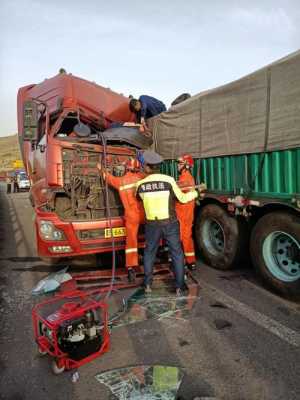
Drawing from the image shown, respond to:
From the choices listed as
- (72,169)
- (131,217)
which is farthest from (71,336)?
(72,169)

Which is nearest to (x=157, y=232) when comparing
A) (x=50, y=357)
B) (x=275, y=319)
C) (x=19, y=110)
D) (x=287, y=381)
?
(x=275, y=319)

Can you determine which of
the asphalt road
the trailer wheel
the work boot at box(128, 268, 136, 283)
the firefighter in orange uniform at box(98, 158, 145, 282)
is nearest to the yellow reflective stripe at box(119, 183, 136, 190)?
the firefighter in orange uniform at box(98, 158, 145, 282)

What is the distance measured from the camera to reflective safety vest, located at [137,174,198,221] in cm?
416

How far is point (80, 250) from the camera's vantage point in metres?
→ 4.59

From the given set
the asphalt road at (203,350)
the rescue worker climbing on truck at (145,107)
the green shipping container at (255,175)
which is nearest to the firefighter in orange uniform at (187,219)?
the green shipping container at (255,175)

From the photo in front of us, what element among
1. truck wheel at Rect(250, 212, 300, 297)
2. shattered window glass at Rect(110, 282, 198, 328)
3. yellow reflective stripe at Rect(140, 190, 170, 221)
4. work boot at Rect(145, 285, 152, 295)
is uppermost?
yellow reflective stripe at Rect(140, 190, 170, 221)

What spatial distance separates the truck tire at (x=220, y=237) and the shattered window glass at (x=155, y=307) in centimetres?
85

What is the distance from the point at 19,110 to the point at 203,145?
16.8 ft

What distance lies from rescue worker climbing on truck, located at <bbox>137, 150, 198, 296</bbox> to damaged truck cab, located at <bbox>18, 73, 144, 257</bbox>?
69 centimetres

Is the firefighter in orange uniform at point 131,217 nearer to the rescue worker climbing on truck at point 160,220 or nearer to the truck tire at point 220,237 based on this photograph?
the rescue worker climbing on truck at point 160,220

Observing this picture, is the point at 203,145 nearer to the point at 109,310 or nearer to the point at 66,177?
the point at 66,177

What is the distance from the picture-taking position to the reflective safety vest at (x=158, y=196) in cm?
416

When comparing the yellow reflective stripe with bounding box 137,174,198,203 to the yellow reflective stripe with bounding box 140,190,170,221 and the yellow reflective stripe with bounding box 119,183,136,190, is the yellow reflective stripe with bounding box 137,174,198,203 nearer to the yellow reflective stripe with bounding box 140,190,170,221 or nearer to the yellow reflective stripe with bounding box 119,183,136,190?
the yellow reflective stripe with bounding box 140,190,170,221

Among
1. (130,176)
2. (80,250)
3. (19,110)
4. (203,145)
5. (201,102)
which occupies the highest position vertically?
(19,110)
